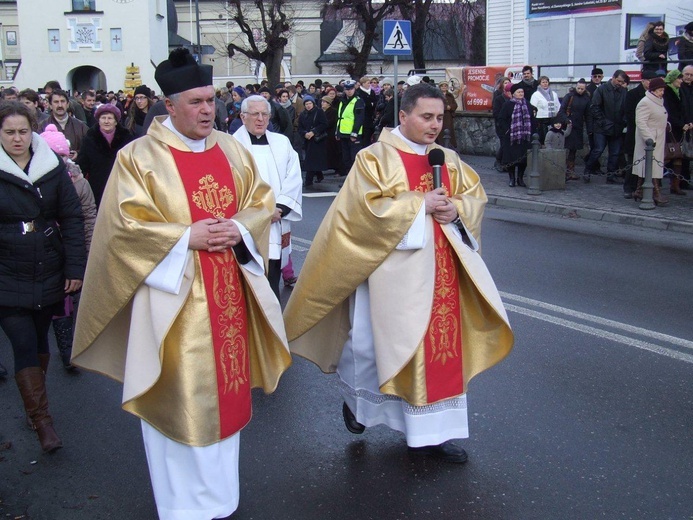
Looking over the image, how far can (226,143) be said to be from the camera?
159 inches

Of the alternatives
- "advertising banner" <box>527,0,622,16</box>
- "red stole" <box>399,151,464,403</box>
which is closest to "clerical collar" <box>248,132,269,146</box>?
"red stole" <box>399,151,464,403</box>

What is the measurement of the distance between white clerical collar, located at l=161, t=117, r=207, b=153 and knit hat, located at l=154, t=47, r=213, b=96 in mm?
148

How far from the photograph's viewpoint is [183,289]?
3658mm

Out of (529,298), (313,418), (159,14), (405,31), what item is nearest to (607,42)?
(405,31)

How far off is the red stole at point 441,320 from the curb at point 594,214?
300 inches

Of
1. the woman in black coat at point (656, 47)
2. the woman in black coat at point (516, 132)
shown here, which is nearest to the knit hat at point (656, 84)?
the woman in black coat at point (516, 132)

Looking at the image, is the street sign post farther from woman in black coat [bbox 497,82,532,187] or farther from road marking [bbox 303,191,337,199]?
road marking [bbox 303,191,337,199]

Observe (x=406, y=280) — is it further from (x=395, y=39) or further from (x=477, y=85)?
(x=477, y=85)

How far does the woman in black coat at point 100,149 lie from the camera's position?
779 centimetres

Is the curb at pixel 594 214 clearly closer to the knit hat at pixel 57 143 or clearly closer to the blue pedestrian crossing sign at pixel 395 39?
the blue pedestrian crossing sign at pixel 395 39

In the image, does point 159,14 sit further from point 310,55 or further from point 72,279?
point 72,279

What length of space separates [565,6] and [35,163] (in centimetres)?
1991

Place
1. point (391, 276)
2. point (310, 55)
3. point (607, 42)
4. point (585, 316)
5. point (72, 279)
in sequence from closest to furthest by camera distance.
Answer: point (391, 276) → point (72, 279) → point (585, 316) → point (607, 42) → point (310, 55)

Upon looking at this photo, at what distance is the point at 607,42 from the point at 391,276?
19.2 m
